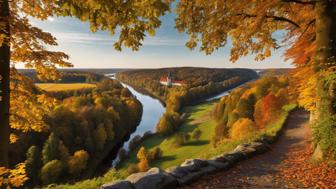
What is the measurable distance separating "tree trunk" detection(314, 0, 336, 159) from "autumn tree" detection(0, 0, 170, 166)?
608 centimetres

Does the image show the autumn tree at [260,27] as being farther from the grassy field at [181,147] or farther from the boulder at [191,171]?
the grassy field at [181,147]

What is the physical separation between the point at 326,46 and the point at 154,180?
652cm

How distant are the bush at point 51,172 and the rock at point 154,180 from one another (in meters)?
35.7

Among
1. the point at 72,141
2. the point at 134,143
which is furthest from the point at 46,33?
the point at 134,143

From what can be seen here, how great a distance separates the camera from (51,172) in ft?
127

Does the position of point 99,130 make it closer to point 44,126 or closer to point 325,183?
point 44,126

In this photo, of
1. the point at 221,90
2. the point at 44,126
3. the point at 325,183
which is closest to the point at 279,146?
the point at 325,183

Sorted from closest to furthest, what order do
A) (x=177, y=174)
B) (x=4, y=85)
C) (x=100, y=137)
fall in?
1. (x=4, y=85)
2. (x=177, y=174)
3. (x=100, y=137)

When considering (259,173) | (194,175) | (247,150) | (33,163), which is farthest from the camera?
(33,163)

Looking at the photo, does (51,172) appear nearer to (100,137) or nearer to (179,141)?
(100,137)

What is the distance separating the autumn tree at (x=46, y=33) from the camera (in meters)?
4.47

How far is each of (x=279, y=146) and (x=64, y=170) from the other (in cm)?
3750

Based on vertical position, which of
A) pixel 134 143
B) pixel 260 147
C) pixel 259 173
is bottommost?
pixel 134 143

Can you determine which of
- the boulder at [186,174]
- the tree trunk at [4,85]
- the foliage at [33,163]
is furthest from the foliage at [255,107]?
the foliage at [33,163]
